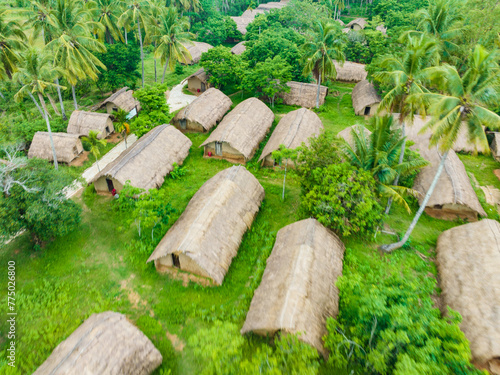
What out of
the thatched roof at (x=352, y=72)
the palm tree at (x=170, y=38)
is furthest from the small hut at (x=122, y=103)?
the thatched roof at (x=352, y=72)

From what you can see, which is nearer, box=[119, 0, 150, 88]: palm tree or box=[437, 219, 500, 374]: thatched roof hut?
box=[437, 219, 500, 374]: thatched roof hut

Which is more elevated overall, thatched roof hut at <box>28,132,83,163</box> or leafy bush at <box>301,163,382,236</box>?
leafy bush at <box>301,163,382,236</box>

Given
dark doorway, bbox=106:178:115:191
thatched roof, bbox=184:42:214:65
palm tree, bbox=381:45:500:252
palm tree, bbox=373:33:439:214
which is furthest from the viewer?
thatched roof, bbox=184:42:214:65

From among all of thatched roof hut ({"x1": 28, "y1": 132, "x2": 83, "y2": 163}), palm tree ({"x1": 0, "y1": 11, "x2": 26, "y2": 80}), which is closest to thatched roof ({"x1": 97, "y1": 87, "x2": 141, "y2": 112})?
thatched roof hut ({"x1": 28, "y1": 132, "x2": 83, "y2": 163})

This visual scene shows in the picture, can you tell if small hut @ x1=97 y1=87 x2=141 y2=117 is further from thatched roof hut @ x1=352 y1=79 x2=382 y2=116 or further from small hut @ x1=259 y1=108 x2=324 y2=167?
thatched roof hut @ x1=352 y1=79 x2=382 y2=116

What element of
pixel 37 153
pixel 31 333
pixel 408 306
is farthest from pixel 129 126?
pixel 408 306

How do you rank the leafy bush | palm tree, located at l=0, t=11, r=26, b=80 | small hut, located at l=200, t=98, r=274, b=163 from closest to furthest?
the leafy bush < small hut, located at l=200, t=98, r=274, b=163 < palm tree, located at l=0, t=11, r=26, b=80
